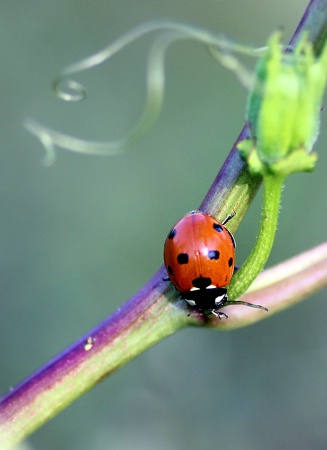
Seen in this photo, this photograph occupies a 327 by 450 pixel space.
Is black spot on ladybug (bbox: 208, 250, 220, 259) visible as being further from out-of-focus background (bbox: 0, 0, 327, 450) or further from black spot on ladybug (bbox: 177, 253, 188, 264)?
out-of-focus background (bbox: 0, 0, 327, 450)

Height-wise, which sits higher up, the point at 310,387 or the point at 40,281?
the point at 40,281

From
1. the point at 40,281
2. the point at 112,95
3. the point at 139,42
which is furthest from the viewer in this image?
the point at 139,42

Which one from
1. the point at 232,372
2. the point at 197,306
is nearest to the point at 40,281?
the point at 232,372

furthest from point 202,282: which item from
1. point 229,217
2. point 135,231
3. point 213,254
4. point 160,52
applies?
point 135,231

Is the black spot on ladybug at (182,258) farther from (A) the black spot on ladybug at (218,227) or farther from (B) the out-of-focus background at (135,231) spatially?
(B) the out-of-focus background at (135,231)

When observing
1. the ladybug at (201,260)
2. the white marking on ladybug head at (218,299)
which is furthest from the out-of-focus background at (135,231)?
the white marking on ladybug head at (218,299)

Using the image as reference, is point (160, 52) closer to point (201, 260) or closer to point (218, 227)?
point (218, 227)

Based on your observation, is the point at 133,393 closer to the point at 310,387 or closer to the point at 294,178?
the point at 310,387
